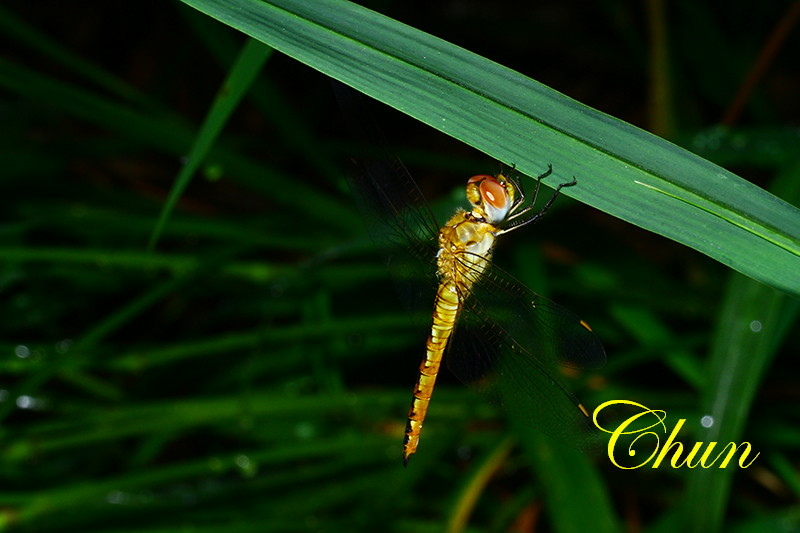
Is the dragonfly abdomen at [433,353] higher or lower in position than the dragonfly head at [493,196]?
lower

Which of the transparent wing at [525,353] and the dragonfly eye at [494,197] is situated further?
the dragonfly eye at [494,197]

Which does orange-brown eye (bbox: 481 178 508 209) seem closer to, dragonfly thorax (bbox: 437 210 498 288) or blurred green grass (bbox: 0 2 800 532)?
dragonfly thorax (bbox: 437 210 498 288)

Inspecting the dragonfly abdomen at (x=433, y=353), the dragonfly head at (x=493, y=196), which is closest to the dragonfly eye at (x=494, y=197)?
the dragonfly head at (x=493, y=196)

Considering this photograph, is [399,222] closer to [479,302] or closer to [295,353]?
[479,302]

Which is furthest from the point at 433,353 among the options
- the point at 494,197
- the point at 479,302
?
the point at 494,197

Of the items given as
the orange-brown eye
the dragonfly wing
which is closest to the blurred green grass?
the dragonfly wing

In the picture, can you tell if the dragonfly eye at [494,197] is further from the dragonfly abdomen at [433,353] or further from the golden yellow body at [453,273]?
the dragonfly abdomen at [433,353]

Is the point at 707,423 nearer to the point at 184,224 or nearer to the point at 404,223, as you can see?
the point at 404,223
